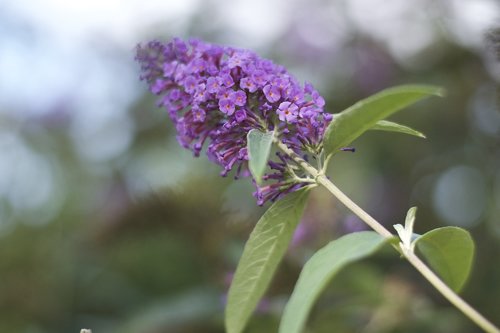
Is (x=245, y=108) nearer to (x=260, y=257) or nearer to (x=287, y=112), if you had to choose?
(x=287, y=112)

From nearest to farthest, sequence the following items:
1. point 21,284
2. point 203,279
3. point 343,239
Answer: point 343,239, point 203,279, point 21,284

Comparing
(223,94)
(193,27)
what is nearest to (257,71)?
(223,94)

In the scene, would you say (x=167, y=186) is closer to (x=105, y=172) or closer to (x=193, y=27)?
(x=105, y=172)

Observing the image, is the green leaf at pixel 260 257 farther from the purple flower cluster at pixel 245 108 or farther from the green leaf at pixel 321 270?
the green leaf at pixel 321 270

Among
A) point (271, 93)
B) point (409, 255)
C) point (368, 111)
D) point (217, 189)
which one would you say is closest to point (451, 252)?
point (409, 255)

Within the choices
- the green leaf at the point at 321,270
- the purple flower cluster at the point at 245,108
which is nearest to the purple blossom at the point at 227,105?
the purple flower cluster at the point at 245,108

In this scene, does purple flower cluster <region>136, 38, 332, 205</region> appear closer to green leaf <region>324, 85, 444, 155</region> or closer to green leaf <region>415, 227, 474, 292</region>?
green leaf <region>324, 85, 444, 155</region>
